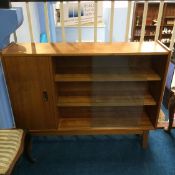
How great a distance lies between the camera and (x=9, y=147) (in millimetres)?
1514

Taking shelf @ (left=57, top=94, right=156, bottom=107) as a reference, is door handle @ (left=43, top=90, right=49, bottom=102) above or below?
above

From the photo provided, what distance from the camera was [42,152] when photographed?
2.02 meters

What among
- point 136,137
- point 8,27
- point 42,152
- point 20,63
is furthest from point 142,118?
point 8,27

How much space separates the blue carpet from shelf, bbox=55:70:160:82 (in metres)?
0.77

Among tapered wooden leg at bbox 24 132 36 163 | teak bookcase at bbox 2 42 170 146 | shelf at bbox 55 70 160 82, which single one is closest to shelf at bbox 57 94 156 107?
teak bookcase at bbox 2 42 170 146

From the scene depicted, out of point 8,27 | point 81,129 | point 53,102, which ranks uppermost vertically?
point 8,27

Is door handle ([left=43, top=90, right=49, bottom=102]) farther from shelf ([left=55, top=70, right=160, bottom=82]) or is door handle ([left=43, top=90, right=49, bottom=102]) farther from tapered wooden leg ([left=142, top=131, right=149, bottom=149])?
tapered wooden leg ([left=142, top=131, right=149, bottom=149])

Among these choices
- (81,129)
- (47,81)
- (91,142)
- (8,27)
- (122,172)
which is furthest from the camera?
(91,142)

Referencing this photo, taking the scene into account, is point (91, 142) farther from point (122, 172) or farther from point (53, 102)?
point (53, 102)

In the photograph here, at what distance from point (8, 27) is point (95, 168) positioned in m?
1.44

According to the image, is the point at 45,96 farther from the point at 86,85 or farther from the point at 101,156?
the point at 101,156

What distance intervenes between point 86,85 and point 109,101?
0.98 ft

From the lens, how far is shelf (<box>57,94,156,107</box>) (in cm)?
189

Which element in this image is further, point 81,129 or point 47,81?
point 81,129
